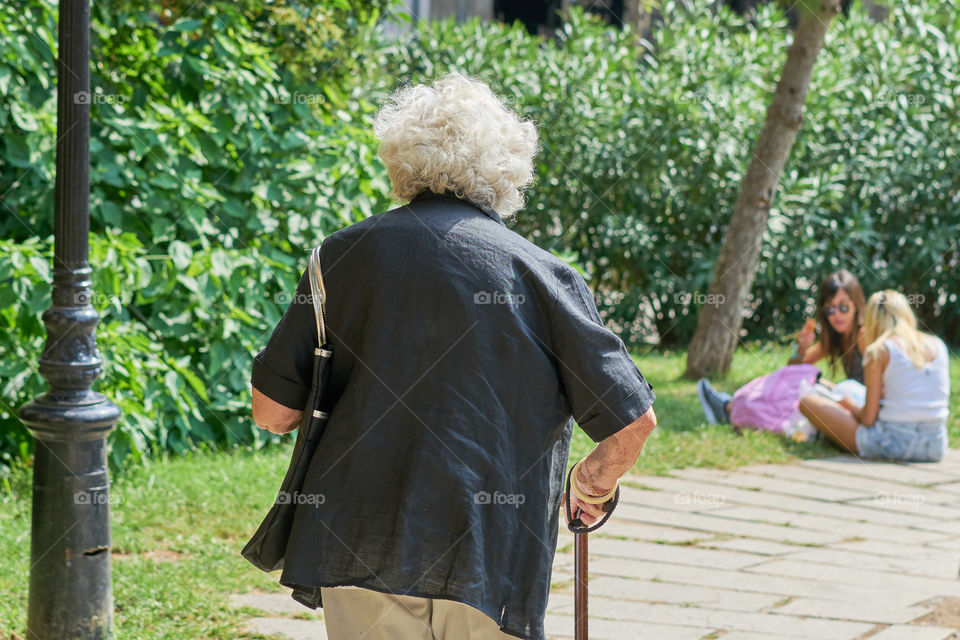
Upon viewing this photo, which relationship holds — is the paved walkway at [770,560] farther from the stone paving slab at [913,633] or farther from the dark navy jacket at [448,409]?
the dark navy jacket at [448,409]

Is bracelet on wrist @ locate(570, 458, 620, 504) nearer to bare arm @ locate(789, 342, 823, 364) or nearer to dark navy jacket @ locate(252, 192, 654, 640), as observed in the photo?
dark navy jacket @ locate(252, 192, 654, 640)

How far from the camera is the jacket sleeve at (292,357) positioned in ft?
7.42

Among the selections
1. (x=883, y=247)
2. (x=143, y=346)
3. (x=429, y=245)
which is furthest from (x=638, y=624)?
(x=883, y=247)

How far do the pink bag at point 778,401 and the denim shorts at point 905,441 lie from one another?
0.46 meters

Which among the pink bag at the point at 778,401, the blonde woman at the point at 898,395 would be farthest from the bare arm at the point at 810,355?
the blonde woman at the point at 898,395

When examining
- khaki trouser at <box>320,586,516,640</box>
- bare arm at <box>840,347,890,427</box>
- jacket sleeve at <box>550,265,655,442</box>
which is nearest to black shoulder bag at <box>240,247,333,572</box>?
khaki trouser at <box>320,586,516,640</box>

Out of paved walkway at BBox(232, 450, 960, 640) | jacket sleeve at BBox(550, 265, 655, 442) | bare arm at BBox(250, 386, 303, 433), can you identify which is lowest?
paved walkway at BBox(232, 450, 960, 640)

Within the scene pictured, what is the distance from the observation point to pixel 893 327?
652cm

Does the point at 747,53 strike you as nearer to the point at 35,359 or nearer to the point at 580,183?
the point at 580,183

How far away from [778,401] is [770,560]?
2365 millimetres

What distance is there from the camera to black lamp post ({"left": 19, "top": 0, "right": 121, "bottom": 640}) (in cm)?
348

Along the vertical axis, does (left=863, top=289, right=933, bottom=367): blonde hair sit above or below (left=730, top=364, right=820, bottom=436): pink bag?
above

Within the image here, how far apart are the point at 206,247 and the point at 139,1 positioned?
140cm

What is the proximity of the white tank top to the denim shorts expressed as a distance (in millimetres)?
52
